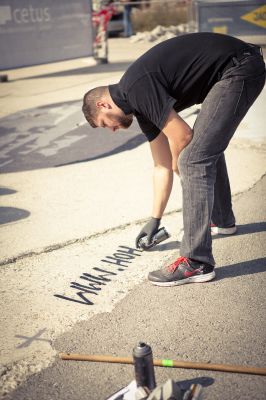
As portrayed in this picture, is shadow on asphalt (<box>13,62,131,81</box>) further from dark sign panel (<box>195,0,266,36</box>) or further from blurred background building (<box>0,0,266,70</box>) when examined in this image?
dark sign panel (<box>195,0,266,36</box>)

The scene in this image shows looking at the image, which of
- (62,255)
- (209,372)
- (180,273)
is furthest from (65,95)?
(209,372)

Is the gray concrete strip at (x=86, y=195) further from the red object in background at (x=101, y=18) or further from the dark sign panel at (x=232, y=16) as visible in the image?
the red object in background at (x=101, y=18)

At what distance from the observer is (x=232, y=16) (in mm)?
9711

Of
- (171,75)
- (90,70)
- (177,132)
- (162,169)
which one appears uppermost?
(171,75)

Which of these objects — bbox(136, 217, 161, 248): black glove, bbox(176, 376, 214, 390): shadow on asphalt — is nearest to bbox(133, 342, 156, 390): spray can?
bbox(176, 376, 214, 390): shadow on asphalt

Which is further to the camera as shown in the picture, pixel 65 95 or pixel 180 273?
pixel 65 95

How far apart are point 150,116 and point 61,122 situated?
5390mm

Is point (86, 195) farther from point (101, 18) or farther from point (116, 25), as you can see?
point (116, 25)

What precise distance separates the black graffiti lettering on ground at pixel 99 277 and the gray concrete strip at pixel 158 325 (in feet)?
0.15

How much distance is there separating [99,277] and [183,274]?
586 millimetres

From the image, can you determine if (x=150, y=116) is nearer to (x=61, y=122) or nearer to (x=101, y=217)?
(x=101, y=217)

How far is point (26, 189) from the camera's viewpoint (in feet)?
18.2

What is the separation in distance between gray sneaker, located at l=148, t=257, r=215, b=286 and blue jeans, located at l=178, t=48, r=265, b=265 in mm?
71

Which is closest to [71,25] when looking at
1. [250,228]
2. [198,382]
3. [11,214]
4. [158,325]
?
[11,214]
